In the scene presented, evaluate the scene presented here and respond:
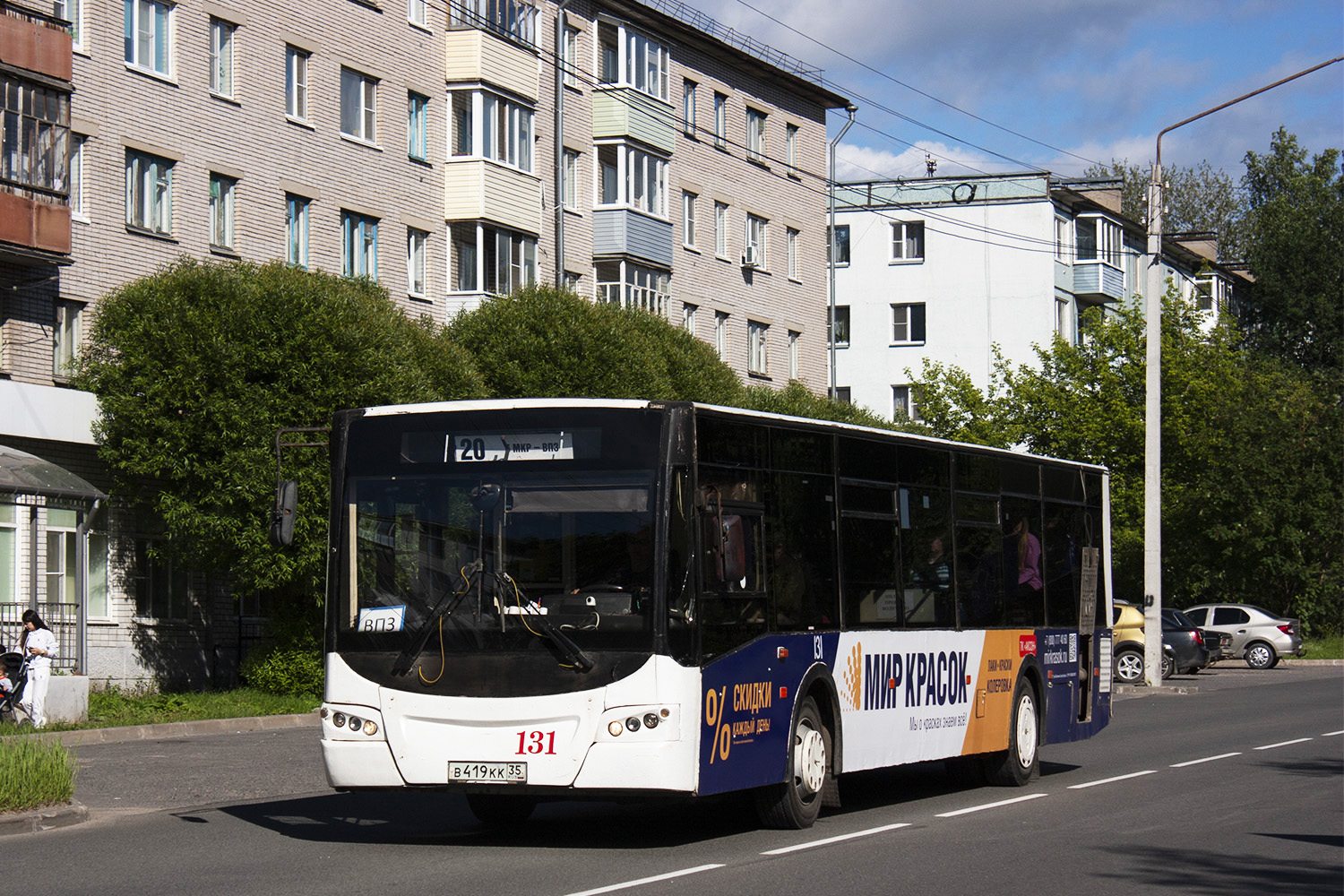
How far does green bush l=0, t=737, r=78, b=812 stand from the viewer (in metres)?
12.8

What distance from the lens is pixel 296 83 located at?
37.2 meters

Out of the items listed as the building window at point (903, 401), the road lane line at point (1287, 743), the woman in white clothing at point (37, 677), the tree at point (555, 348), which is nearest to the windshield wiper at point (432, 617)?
the road lane line at point (1287, 743)

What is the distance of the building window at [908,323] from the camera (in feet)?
233

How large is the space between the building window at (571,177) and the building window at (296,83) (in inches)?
360

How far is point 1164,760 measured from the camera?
18625mm

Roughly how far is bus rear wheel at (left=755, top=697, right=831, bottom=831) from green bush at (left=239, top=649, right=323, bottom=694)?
17.2 meters

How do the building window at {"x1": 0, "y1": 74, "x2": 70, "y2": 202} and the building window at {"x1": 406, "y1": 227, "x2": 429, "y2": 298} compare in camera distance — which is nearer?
the building window at {"x1": 0, "y1": 74, "x2": 70, "y2": 202}

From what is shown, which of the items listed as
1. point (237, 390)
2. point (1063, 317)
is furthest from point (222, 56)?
point (1063, 317)

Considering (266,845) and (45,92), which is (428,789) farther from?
(45,92)

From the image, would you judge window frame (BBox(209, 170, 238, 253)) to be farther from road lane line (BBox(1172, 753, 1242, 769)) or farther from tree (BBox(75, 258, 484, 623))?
road lane line (BBox(1172, 753, 1242, 769))

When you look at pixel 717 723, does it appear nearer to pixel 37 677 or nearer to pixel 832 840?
pixel 832 840

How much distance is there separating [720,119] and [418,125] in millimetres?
14099

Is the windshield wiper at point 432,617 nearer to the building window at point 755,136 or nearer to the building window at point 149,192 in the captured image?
the building window at point 149,192

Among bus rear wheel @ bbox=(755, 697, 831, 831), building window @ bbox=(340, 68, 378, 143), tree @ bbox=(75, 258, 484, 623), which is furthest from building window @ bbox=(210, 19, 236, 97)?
bus rear wheel @ bbox=(755, 697, 831, 831)
